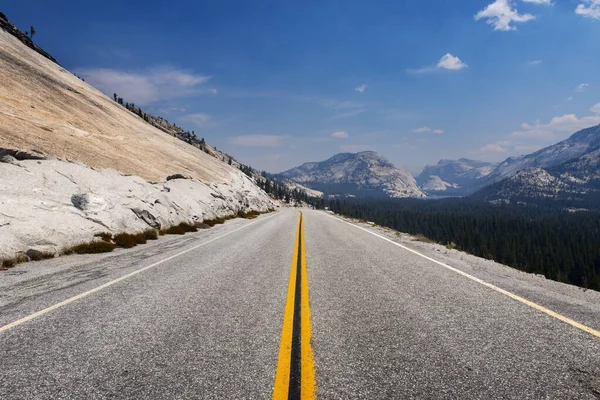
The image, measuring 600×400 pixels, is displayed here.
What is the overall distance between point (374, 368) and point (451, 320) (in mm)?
1989

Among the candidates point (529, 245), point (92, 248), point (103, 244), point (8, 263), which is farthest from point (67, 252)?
point (529, 245)

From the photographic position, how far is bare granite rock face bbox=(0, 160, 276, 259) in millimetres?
10750

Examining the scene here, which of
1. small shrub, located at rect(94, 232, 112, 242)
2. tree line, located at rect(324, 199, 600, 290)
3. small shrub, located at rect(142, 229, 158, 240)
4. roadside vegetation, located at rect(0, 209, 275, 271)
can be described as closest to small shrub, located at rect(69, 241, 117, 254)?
roadside vegetation, located at rect(0, 209, 275, 271)

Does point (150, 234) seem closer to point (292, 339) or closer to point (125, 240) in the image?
point (125, 240)

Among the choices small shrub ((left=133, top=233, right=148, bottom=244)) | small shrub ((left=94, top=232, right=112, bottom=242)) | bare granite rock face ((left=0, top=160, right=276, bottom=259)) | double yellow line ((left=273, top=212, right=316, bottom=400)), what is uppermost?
bare granite rock face ((left=0, top=160, right=276, bottom=259))

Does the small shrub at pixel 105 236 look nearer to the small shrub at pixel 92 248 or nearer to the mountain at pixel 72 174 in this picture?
the mountain at pixel 72 174

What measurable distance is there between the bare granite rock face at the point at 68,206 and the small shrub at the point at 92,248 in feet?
1.12

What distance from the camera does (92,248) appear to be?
11.9m

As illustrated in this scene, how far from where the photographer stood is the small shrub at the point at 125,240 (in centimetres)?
1342

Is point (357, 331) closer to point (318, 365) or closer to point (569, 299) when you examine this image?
point (318, 365)

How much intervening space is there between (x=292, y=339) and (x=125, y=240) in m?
12.5

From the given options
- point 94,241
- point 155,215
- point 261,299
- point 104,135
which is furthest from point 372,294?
point 104,135

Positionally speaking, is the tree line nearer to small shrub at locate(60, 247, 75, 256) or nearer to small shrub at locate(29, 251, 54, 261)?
small shrub at locate(60, 247, 75, 256)

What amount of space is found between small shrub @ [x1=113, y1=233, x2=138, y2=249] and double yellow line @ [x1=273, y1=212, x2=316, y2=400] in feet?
34.7
